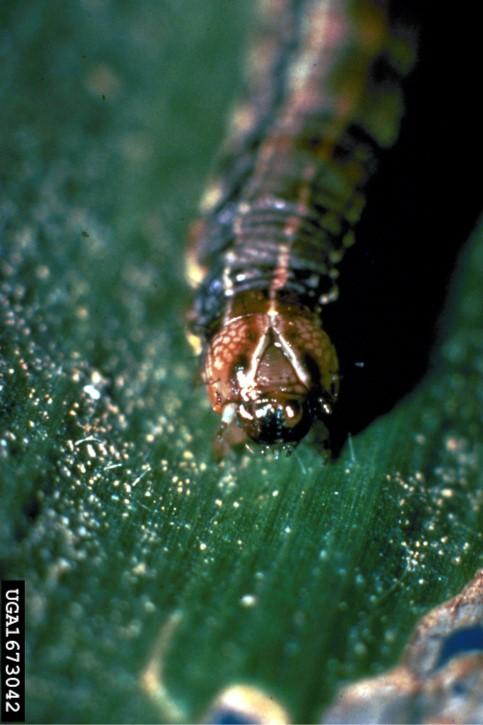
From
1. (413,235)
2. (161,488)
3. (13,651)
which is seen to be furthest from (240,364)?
(413,235)

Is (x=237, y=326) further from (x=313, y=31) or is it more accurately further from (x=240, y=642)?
(x=313, y=31)

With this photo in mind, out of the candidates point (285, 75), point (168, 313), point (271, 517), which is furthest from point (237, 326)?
point (285, 75)

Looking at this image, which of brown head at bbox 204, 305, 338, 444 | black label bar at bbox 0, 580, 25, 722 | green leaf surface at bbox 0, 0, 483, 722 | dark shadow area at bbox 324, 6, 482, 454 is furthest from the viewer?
dark shadow area at bbox 324, 6, 482, 454

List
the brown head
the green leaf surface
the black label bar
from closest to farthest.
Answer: the black label bar
the green leaf surface
the brown head

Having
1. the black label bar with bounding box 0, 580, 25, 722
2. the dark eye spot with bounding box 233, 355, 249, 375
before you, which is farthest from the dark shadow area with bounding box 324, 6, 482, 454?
the black label bar with bounding box 0, 580, 25, 722

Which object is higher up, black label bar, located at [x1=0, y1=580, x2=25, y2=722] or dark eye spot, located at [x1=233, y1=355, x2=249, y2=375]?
dark eye spot, located at [x1=233, y1=355, x2=249, y2=375]

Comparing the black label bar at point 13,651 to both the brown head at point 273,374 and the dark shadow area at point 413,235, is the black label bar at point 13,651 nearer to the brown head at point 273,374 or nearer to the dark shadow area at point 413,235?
the brown head at point 273,374

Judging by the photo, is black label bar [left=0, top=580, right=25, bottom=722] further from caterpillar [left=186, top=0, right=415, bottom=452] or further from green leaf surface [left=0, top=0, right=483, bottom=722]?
caterpillar [left=186, top=0, right=415, bottom=452]

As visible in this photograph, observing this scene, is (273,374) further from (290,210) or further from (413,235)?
(413,235)
